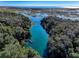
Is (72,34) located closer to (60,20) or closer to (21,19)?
(60,20)

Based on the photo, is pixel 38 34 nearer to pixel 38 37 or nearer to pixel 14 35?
pixel 38 37

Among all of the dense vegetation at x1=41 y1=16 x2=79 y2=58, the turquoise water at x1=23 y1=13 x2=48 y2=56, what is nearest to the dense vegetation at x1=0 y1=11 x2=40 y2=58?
the turquoise water at x1=23 y1=13 x2=48 y2=56

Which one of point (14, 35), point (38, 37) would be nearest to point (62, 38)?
point (38, 37)

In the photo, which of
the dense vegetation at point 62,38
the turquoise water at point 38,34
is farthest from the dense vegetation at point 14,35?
the dense vegetation at point 62,38

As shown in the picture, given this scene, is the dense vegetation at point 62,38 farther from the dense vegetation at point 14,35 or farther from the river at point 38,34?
the dense vegetation at point 14,35

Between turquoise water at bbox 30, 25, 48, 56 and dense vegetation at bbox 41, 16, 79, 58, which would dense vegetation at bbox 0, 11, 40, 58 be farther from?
dense vegetation at bbox 41, 16, 79, 58

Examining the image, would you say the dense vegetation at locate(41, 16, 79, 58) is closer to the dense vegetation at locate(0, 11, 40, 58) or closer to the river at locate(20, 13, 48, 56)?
the river at locate(20, 13, 48, 56)

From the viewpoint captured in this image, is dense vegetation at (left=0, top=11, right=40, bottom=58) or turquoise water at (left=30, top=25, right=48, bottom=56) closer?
dense vegetation at (left=0, top=11, right=40, bottom=58)
